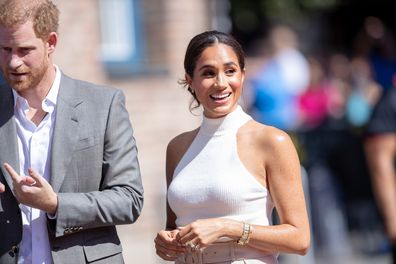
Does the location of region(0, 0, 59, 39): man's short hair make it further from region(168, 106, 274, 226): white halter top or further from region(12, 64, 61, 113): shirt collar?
region(168, 106, 274, 226): white halter top

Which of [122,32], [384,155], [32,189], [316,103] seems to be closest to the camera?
[32,189]

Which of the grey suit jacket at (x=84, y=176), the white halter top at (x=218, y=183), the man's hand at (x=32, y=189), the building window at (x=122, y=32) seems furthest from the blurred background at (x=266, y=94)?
the man's hand at (x=32, y=189)

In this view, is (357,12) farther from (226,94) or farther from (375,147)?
(226,94)

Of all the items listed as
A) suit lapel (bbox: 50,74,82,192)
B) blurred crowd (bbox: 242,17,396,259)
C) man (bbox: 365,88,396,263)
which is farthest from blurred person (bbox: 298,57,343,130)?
suit lapel (bbox: 50,74,82,192)

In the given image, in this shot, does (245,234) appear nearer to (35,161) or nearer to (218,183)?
(218,183)

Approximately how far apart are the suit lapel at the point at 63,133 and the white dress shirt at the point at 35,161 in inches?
1.6

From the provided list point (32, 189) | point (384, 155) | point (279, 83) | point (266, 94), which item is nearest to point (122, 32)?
point (266, 94)

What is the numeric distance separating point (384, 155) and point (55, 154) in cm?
418

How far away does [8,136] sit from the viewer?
15.1 ft

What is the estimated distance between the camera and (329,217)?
1227 centimetres

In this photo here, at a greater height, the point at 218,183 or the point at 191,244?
the point at 218,183

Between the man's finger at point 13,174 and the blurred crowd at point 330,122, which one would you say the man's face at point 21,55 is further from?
the blurred crowd at point 330,122

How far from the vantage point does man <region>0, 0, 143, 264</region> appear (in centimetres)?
450

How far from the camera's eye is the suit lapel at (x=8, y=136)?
4582 millimetres
